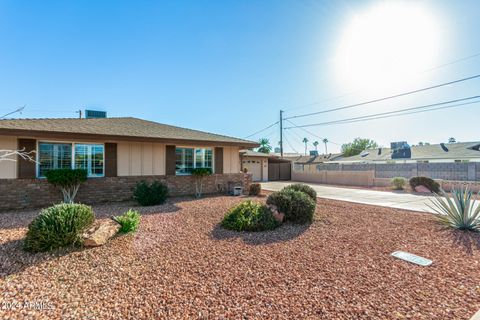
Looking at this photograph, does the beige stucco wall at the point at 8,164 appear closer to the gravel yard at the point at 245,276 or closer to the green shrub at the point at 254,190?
the gravel yard at the point at 245,276

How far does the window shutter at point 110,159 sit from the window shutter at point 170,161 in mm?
2155

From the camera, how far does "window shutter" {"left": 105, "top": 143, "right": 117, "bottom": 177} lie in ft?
29.9

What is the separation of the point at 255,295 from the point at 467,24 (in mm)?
13449

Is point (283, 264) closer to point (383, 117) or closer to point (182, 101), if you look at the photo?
point (182, 101)

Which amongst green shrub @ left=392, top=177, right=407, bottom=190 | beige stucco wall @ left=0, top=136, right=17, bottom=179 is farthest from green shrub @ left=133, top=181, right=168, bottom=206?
green shrub @ left=392, top=177, right=407, bottom=190

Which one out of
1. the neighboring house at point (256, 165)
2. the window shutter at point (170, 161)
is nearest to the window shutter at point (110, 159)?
the window shutter at point (170, 161)

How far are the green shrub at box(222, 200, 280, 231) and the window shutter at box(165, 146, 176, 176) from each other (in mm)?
5689

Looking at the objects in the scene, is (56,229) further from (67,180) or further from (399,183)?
(399,183)

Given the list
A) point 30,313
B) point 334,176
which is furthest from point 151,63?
point 334,176

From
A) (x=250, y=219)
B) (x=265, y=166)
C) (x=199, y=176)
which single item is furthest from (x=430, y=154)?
(x=250, y=219)

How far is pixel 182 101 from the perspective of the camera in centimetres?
1419

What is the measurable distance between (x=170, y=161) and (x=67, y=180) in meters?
3.99

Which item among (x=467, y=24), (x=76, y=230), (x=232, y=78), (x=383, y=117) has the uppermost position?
(x=467, y=24)

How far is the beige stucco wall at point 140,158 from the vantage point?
31.0ft
